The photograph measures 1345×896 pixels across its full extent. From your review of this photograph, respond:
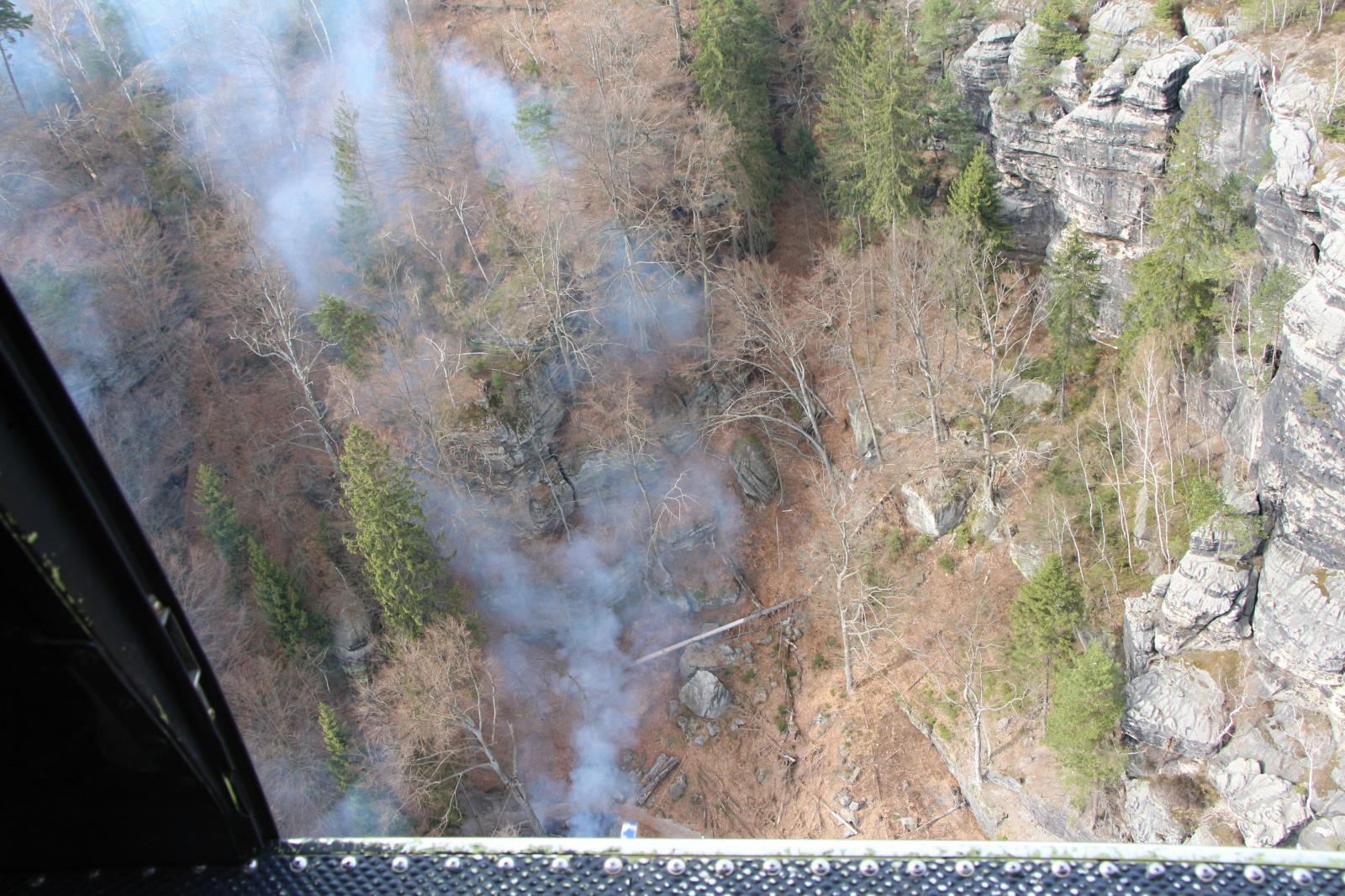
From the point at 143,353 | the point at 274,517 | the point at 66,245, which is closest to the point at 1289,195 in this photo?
the point at 274,517

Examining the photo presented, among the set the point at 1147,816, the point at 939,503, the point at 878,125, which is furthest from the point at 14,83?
the point at 1147,816

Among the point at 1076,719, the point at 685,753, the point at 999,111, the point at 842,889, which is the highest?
the point at 842,889

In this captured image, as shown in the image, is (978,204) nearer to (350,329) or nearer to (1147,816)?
(1147,816)

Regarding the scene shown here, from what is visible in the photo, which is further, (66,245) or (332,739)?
(66,245)

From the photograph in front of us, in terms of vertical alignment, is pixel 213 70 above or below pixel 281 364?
above

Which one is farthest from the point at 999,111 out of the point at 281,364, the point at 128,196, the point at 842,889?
the point at 842,889

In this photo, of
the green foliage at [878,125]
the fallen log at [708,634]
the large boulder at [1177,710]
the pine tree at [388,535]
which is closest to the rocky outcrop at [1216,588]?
the large boulder at [1177,710]

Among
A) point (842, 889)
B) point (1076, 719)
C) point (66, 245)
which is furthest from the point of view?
point (66, 245)

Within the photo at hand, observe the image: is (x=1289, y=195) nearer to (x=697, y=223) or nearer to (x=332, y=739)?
(x=697, y=223)

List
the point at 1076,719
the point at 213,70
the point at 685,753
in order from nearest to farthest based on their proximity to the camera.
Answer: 1. the point at 1076,719
2. the point at 685,753
3. the point at 213,70
